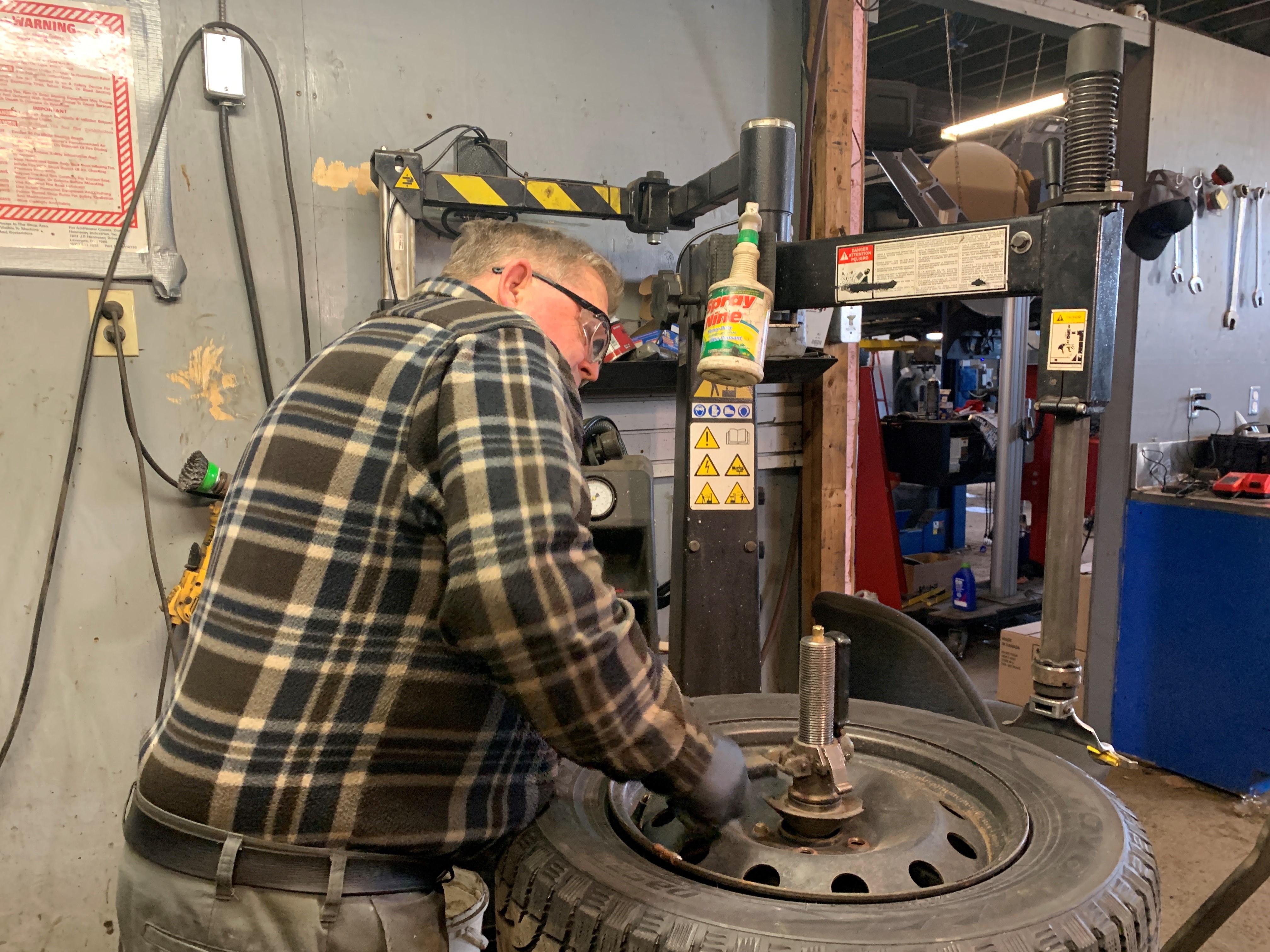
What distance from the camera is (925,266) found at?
122cm

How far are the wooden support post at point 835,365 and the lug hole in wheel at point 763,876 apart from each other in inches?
65.9

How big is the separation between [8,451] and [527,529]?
1681 millimetres

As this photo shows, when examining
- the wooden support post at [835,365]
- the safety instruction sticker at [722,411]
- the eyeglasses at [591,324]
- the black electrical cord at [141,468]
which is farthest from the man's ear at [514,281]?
the wooden support post at [835,365]

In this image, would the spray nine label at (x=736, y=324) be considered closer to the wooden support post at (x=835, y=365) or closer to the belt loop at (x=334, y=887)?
the belt loop at (x=334, y=887)

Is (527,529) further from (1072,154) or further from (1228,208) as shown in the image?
(1228,208)

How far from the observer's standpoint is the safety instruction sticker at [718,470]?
5.62ft

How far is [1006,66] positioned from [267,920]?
5229 mm

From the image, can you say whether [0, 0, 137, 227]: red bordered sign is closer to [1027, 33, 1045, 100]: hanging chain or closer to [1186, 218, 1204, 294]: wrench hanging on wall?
[1186, 218, 1204, 294]: wrench hanging on wall

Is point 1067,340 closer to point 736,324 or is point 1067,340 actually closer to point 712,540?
point 736,324

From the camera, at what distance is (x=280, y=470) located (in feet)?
3.06

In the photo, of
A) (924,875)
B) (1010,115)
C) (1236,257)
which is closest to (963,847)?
(924,875)

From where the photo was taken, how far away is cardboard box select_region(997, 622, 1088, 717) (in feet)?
11.3

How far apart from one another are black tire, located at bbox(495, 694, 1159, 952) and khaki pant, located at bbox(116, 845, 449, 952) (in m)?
0.10

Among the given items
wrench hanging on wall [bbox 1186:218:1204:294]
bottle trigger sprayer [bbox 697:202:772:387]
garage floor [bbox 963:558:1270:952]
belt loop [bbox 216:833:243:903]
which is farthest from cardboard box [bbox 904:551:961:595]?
belt loop [bbox 216:833:243:903]
